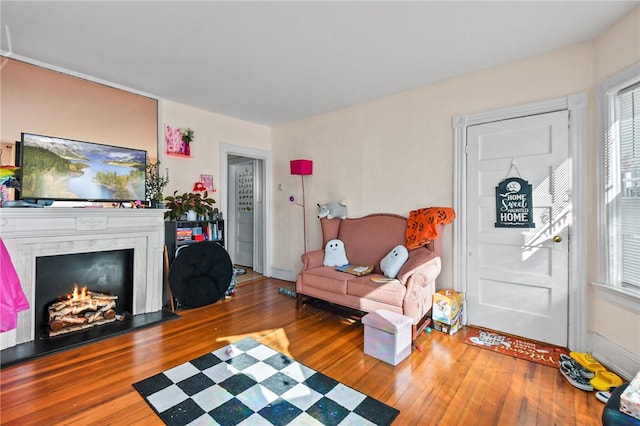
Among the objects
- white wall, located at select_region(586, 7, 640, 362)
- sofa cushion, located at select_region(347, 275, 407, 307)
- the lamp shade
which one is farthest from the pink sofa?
white wall, located at select_region(586, 7, 640, 362)

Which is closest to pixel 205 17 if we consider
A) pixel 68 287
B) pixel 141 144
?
pixel 141 144

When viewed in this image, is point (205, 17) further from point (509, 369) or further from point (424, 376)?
point (509, 369)

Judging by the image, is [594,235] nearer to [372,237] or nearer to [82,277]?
[372,237]

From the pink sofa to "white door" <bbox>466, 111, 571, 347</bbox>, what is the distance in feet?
1.65

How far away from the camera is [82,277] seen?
3166 millimetres

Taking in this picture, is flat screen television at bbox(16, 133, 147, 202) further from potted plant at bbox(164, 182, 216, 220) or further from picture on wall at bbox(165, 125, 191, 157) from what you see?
picture on wall at bbox(165, 125, 191, 157)

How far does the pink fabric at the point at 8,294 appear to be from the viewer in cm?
216

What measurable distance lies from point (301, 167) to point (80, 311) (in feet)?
10.2

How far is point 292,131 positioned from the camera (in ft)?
16.2

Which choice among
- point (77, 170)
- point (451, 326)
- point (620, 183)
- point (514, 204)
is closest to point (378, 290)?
point (451, 326)

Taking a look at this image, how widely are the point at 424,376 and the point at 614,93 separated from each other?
2656mm

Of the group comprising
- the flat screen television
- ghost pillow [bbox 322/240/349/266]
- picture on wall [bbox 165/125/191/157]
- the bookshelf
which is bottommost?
ghost pillow [bbox 322/240/349/266]

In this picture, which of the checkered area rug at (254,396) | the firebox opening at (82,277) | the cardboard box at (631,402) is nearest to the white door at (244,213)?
the firebox opening at (82,277)

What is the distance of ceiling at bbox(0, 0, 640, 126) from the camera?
2.11m
